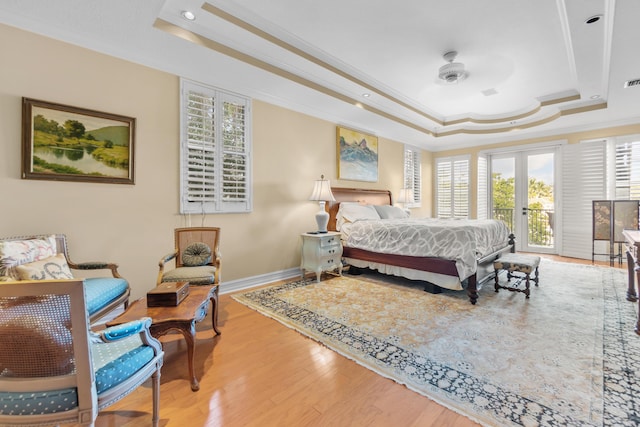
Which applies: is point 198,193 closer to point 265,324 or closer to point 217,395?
point 265,324

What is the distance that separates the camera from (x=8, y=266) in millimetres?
1912

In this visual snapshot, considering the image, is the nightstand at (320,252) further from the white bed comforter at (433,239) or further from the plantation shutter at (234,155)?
the plantation shutter at (234,155)

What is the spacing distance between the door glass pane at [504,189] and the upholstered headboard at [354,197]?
287 centimetres

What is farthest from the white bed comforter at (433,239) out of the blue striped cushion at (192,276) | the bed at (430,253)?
the blue striped cushion at (192,276)

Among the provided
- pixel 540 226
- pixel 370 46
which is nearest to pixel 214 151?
pixel 370 46

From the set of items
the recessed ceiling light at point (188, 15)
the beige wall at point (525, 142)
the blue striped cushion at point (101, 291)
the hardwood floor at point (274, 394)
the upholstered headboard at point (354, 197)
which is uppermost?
the recessed ceiling light at point (188, 15)

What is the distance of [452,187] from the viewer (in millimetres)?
7426

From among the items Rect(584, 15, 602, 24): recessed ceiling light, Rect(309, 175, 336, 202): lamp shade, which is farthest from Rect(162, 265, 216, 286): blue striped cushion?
Rect(584, 15, 602, 24): recessed ceiling light

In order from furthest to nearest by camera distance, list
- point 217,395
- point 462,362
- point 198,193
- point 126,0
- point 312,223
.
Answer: point 312,223
point 198,193
point 126,0
point 462,362
point 217,395

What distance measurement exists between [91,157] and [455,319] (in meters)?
3.78

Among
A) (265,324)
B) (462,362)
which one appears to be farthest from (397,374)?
(265,324)

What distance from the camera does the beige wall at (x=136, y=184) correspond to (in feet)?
7.93

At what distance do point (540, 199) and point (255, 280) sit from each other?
6.27m

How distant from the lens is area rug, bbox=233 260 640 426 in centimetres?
160
